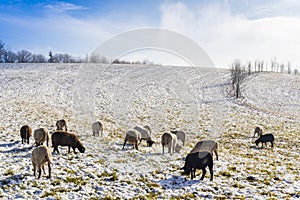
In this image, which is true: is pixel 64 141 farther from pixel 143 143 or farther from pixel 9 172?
pixel 143 143

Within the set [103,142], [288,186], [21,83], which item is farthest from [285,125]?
[21,83]

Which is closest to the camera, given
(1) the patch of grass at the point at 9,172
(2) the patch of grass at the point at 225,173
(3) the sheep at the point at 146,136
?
(1) the patch of grass at the point at 9,172

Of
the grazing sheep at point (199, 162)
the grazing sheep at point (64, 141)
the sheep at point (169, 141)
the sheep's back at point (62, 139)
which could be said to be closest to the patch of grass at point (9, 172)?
the grazing sheep at point (64, 141)

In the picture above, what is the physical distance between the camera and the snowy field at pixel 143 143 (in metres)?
10.4

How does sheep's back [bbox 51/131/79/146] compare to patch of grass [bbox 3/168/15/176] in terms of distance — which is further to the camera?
sheep's back [bbox 51/131/79/146]

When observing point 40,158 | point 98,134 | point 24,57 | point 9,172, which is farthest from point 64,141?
point 24,57

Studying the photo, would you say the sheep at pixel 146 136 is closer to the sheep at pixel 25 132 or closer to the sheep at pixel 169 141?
the sheep at pixel 169 141

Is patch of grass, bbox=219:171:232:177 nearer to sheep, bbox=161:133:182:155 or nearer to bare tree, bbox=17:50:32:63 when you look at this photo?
sheep, bbox=161:133:182:155

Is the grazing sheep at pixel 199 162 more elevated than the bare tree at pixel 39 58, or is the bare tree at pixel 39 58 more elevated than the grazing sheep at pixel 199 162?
the bare tree at pixel 39 58

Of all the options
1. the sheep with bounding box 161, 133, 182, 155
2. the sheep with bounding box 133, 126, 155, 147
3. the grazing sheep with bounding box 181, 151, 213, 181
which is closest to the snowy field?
the grazing sheep with bounding box 181, 151, 213, 181

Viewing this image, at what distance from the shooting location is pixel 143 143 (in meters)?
19.3

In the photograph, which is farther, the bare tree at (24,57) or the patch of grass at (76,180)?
the bare tree at (24,57)

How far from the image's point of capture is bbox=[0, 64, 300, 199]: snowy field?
34.2 feet

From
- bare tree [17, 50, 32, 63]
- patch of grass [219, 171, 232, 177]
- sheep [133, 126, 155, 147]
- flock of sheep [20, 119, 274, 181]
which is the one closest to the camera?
flock of sheep [20, 119, 274, 181]
